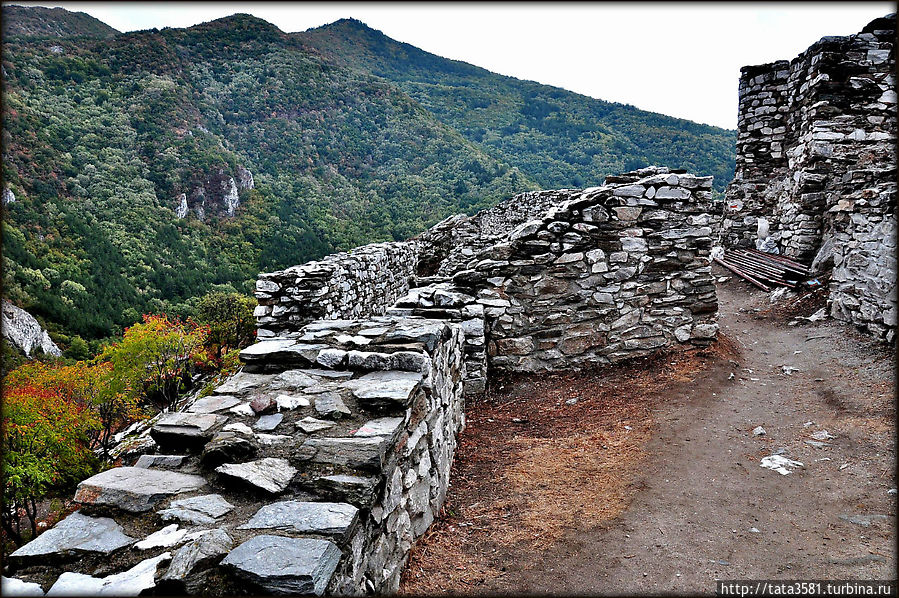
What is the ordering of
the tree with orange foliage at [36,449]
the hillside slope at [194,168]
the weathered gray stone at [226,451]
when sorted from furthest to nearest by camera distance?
the hillside slope at [194,168] → the tree with orange foliage at [36,449] → the weathered gray stone at [226,451]

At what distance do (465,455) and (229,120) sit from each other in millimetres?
57975

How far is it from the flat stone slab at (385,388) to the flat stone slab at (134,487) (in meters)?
1.06

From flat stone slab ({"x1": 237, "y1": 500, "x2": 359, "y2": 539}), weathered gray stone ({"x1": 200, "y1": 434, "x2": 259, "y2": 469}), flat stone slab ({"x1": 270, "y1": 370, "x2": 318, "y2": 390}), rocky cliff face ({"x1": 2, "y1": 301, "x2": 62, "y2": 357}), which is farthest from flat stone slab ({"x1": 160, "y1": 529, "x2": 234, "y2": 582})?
rocky cliff face ({"x1": 2, "y1": 301, "x2": 62, "y2": 357})

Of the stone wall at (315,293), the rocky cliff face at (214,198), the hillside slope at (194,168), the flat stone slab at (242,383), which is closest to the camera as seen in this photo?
the flat stone slab at (242,383)

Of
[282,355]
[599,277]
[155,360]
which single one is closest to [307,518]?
[282,355]

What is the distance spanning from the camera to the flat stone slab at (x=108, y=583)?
1.99 meters

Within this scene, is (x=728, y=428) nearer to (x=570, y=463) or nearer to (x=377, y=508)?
(x=570, y=463)

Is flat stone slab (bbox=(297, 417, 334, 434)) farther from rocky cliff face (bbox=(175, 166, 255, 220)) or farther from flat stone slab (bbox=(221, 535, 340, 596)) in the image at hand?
rocky cliff face (bbox=(175, 166, 255, 220))

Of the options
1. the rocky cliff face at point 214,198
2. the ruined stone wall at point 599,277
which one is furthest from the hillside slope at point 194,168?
the ruined stone wall at point 599,277

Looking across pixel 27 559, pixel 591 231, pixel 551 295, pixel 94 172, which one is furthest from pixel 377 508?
pixel 94 172

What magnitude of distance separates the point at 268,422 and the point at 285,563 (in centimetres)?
130

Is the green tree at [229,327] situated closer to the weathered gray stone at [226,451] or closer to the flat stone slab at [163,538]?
the weathered gray stone at [226,451]

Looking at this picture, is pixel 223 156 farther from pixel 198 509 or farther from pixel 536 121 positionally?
pixel 198 509

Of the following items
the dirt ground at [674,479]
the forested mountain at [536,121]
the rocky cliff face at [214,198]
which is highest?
the forested mountain at [536,121]
